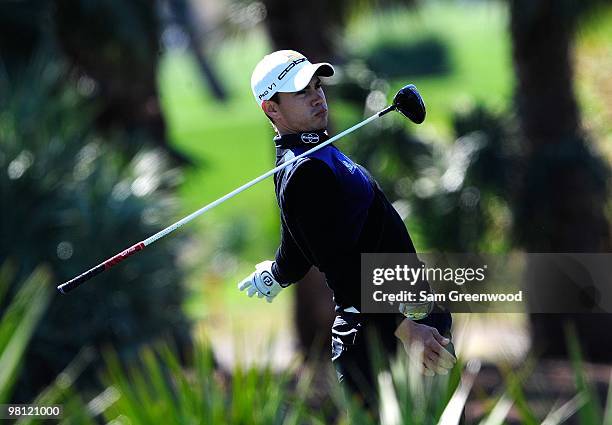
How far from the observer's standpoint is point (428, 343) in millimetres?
3879

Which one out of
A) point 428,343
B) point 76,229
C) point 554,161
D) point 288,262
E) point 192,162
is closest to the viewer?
point 428,343

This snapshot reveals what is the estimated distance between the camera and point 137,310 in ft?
29.8

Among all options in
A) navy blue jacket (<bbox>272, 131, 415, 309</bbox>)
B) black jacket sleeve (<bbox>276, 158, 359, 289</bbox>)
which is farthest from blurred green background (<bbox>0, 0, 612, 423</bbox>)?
black jacket sleeve (<bbox>276, 158, 359, 289</bbox>)

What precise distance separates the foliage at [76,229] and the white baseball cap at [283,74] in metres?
4.69

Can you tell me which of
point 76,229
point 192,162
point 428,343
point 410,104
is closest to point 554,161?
point 192,162

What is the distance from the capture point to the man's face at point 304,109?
4012mm

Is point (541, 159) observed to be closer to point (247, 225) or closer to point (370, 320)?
point (370, 320)

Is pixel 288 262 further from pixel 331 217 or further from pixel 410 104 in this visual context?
pixel 410 104

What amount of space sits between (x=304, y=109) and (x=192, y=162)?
9047 mm

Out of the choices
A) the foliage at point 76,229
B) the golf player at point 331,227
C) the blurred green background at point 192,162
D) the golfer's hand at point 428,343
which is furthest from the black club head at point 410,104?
the foliage at point 76,229

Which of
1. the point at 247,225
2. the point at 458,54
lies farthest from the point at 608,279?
the point at 458,54

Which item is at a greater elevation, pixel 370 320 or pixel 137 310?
pixel 370 320

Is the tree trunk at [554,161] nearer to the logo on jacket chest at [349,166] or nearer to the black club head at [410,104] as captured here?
the black club head at [410,104]

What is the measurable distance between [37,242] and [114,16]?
3.04 meters
